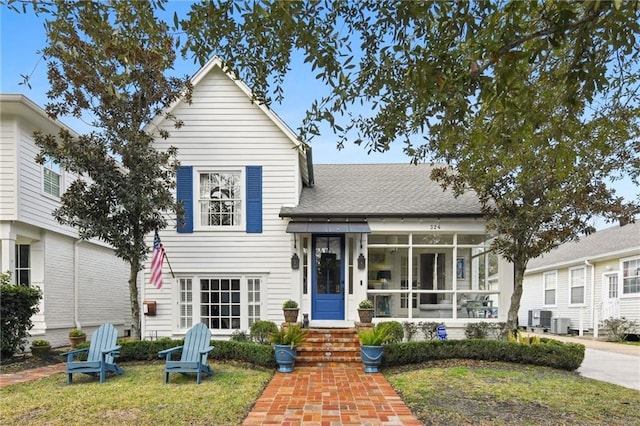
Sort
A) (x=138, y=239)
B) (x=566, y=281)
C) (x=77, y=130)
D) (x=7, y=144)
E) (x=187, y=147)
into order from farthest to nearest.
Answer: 1. (x=566, y=281)
2. (x=77, y=130)
3. (x=187, y=147)
4. (x=7, y=144)
5. (x=138, y=239)

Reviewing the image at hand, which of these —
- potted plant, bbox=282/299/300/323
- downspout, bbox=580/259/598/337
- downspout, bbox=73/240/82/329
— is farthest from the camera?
downspout, bbox=580/259/598/337

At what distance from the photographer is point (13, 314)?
9.52 m

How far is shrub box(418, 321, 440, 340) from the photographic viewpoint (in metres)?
10.8

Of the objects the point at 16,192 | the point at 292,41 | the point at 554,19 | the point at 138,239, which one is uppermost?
the point at 292,41

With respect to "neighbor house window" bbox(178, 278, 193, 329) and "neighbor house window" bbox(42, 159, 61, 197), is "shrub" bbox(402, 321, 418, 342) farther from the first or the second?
"neighbor house window" bbox(42, 159, 61, 197)

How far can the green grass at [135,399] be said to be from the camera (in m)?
5.48

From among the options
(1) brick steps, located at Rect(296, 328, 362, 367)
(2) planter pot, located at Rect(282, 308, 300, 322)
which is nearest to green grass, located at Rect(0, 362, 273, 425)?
(1) brick steps, located at Rect(296, 328, 362, 367)

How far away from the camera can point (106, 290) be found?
16.0m

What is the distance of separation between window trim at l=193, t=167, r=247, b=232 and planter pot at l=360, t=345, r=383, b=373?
4.66 m

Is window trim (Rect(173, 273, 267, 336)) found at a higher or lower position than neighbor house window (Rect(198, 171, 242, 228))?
lower

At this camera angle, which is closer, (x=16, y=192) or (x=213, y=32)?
(x=213, y=32)

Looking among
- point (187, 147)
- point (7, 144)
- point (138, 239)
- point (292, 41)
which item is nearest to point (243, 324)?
point (138, 239)

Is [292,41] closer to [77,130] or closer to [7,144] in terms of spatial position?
[7,144]

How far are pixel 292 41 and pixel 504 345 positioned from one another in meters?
7.65
